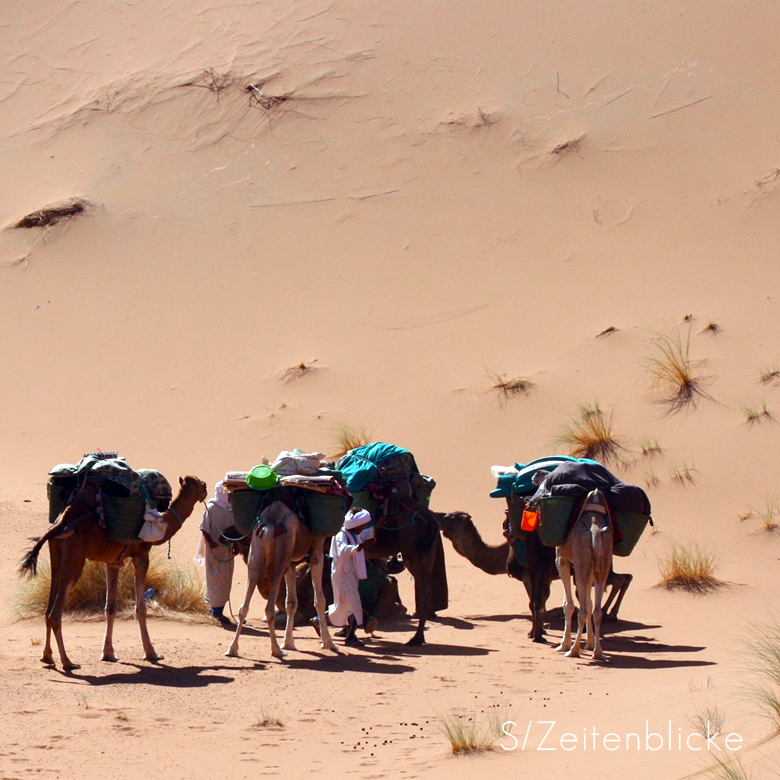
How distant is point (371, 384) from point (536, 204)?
565 cm

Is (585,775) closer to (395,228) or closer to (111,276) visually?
(395,228)

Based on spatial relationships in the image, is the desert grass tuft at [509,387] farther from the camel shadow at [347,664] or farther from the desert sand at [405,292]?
the camel shadow at [347,664]

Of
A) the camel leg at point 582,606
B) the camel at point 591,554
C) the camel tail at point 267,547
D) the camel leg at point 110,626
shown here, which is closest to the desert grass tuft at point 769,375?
the camel at point 591,554

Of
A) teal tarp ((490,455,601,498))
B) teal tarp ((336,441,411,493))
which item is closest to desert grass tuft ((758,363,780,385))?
teal tarp ((490,455,601,498))

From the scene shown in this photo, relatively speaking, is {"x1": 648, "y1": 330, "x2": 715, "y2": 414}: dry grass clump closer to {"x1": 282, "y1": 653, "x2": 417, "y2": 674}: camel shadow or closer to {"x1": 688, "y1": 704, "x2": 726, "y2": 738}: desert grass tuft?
{"x1": 282, "y1": 653, "x2": 417, "y2": 674}: camel shadow

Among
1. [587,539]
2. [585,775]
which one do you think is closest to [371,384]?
[587,539]

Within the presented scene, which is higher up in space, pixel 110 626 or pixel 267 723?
pixel 110 626

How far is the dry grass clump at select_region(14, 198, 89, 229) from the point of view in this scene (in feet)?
88.7

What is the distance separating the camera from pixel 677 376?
748 inches

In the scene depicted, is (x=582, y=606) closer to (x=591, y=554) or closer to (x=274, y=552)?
(x=591, y=554)

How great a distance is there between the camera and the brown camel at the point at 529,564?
498 inches

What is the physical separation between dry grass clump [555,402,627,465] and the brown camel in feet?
12.0

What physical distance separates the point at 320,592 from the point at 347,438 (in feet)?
24.6

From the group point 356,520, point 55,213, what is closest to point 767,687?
point 356,520
